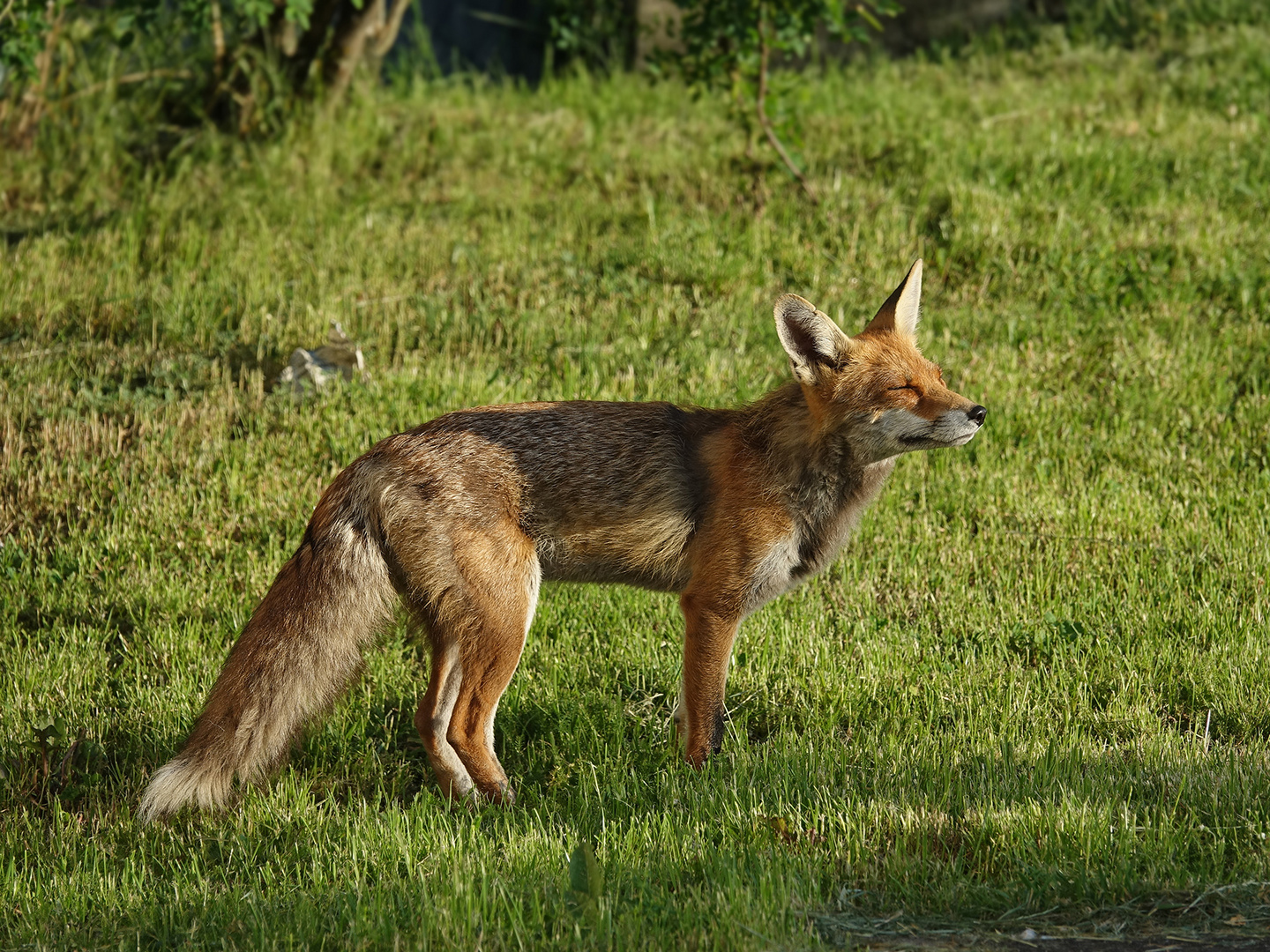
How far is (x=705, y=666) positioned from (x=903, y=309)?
5.78 ft

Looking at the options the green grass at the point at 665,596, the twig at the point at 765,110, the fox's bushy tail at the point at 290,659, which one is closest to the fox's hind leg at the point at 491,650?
the green grass at the point at 665,596

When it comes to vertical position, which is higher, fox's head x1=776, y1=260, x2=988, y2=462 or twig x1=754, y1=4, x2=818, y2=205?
twig x1=754, y1=4, x2=818, y2=205

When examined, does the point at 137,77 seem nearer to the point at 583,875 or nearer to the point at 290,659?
the point at 290,659

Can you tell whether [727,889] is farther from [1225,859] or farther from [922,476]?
[922,476]

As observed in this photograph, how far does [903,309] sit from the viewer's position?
17.3 feet

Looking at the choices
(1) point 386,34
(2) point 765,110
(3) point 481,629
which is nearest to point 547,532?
(3) point 481,629

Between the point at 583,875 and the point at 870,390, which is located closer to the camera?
the point at 583,875

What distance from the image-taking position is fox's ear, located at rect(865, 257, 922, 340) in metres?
5.16

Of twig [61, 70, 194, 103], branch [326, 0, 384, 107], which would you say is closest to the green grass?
twig [61, 70, 194, 103]

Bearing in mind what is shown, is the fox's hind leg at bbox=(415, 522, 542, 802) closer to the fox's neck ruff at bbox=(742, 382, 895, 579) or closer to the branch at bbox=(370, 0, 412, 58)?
the fox's neck ruff at bbox=(742, 382, 895, 579)

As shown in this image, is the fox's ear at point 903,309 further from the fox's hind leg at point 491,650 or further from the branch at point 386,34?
the branch at point 386,34

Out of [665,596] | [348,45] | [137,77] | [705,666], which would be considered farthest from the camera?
[137,77]

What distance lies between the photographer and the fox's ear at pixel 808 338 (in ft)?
15.7

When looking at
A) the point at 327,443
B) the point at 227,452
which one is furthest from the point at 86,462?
the point at 327,443
